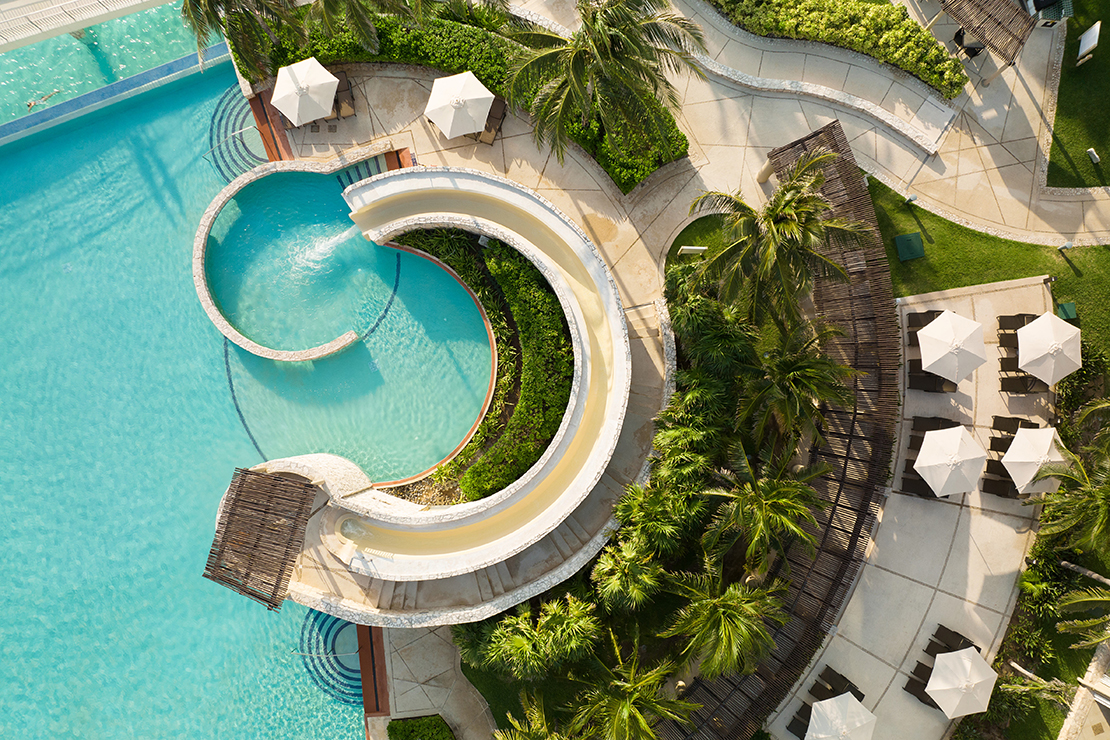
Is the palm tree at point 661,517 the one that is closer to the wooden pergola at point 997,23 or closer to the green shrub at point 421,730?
the green shrub at point 421,730

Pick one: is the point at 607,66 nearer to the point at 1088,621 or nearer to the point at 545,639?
the point at 545,639

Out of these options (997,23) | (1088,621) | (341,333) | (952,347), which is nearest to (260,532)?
(341,333)

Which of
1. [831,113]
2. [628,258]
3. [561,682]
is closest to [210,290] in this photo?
[628,258]

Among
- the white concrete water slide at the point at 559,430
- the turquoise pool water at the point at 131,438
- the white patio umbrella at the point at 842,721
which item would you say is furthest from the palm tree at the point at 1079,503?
the turquoise pool water at the point at 131,438

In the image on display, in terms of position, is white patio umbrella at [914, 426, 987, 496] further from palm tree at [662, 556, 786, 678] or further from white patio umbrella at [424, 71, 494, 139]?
white patio umbrella at [424, 71, 494, 139]

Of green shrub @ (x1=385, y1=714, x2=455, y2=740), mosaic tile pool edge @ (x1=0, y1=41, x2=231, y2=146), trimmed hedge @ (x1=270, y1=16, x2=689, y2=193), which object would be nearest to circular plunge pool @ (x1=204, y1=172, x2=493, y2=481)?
trimmed hedge @ (x1=270, y1=16, x2=689, y2=193)
